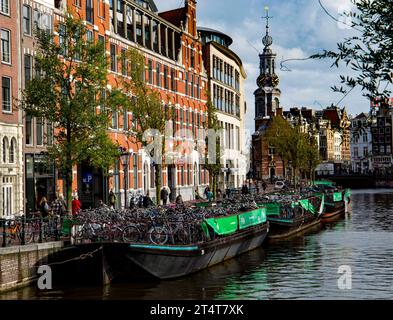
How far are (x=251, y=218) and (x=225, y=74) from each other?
48.3 meters

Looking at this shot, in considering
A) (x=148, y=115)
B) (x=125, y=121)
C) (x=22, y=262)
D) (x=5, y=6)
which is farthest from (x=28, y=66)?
(x=22, y=262)

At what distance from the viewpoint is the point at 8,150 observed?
35719 mm

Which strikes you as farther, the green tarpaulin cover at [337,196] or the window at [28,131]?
the green tarpaulin cover at [337,196]

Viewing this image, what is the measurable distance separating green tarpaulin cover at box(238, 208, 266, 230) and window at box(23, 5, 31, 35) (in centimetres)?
1567

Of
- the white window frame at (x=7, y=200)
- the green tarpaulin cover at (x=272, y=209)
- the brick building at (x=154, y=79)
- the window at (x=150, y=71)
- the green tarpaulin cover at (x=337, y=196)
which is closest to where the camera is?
the white window frame at (x=7, y=200)

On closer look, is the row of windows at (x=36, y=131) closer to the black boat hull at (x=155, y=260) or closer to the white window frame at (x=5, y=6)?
the white window frame at (x=5, y=6)

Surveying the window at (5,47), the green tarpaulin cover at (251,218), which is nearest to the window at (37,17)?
the window at (5,47)

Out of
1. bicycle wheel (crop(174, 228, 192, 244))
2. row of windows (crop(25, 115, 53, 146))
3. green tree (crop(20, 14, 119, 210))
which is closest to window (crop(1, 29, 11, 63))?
row of windows (crop(25, 115, 53, 146))

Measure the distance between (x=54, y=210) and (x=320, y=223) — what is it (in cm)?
2555

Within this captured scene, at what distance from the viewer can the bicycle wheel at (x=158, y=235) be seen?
25.6m

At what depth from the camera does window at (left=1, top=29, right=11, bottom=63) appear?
3581 cm

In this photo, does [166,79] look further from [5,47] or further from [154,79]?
[5,47]

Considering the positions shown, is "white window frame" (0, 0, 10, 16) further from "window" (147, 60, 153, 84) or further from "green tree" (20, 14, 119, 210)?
"window" (147, 60, 153, 84)

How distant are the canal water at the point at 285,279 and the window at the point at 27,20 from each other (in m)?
17.1
